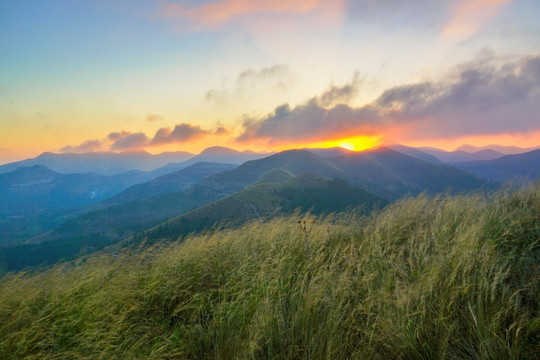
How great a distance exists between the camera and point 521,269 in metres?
3.41

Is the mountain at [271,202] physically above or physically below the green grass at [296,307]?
below

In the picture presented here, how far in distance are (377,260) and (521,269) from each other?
174cm

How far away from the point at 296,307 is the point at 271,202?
15399 cm

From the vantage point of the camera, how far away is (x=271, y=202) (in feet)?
515

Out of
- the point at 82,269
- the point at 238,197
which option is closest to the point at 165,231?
the point at 238,197

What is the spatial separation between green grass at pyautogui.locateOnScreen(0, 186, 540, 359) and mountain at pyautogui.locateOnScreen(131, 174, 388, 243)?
11467cm

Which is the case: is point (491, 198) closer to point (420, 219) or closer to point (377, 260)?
point (420, 219)

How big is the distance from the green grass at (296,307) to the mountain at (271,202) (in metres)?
115

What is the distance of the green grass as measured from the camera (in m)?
2.66

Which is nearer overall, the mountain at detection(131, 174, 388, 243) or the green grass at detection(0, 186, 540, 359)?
the green grass at detection(0, 186, 540, 359)

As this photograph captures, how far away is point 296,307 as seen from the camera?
3328mm

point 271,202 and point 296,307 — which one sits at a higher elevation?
point 296,307

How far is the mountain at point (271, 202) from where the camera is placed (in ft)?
429

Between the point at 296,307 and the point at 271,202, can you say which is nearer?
the point at 296,307
